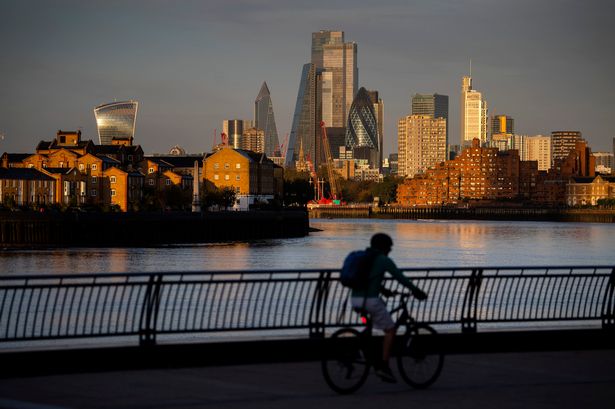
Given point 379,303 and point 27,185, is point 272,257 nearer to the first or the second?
point 379,303

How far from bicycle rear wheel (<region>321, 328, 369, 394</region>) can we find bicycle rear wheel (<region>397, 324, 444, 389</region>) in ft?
2.23

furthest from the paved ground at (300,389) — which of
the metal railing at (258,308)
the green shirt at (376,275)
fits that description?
the green shirt at (376,275)

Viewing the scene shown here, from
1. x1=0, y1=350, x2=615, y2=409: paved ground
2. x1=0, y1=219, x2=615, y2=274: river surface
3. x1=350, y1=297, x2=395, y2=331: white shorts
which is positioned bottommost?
x1=0, y1=219, x2=615, y2=274: river surface

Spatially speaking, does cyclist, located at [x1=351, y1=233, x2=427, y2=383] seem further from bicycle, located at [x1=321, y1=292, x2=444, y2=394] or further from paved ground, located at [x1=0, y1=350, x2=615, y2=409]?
paved ground, located at [x1=0, y1=350, x2=615, y2=409]

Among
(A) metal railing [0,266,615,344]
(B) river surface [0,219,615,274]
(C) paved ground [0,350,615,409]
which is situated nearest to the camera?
(C) paved ground [0,350,615,409]

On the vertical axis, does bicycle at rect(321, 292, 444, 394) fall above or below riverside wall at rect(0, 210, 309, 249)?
above

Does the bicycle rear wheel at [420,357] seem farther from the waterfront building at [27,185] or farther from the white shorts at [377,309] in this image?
the waterfront building at [27,185]

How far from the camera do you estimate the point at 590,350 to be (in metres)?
20.9

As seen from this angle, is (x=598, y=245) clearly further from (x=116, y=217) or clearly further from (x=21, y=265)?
(x=21, y=265)

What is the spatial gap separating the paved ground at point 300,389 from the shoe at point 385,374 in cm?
20

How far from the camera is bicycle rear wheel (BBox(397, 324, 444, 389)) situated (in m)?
16.6

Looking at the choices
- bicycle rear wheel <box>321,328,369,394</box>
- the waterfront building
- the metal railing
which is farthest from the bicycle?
the waterfront building

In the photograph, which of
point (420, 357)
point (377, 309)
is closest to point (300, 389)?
point (377, 309)

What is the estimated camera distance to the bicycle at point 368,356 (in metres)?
16.1
